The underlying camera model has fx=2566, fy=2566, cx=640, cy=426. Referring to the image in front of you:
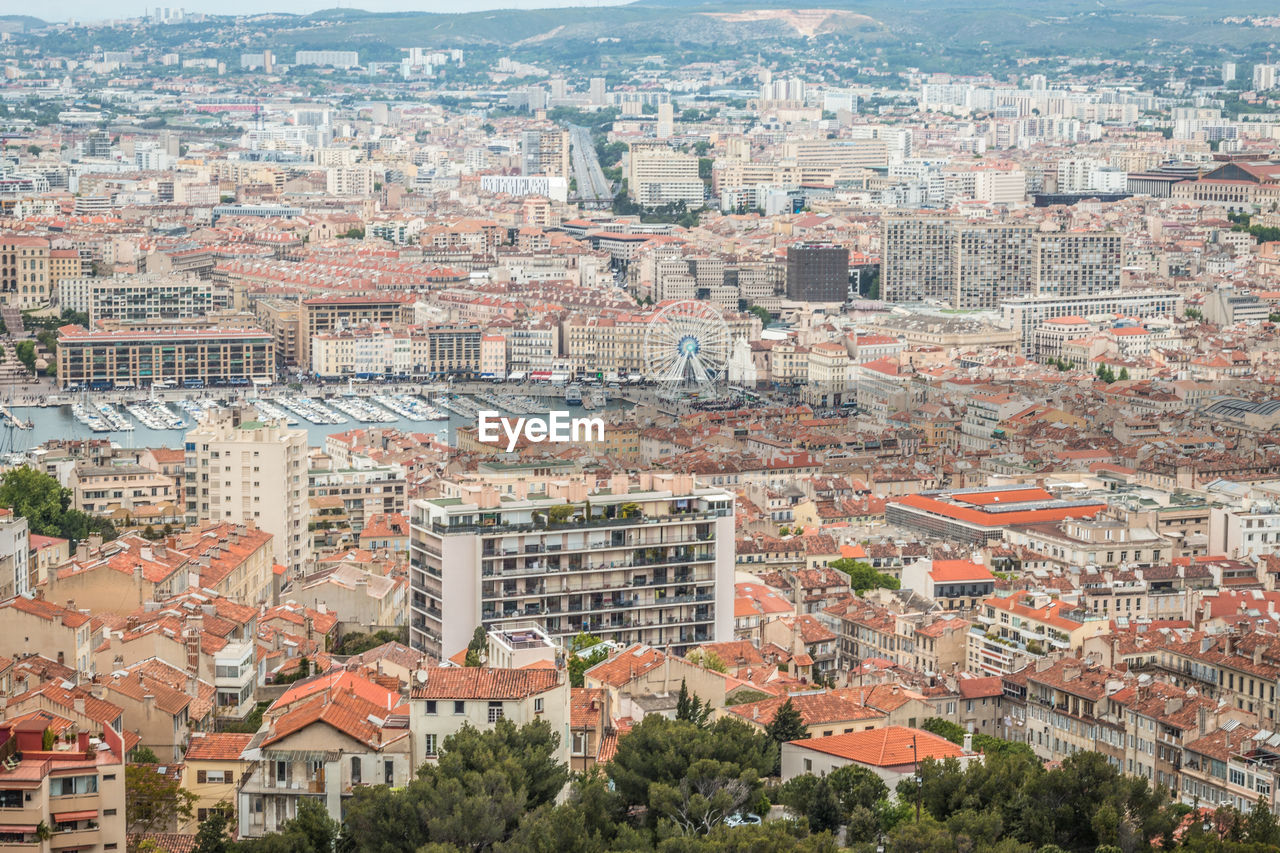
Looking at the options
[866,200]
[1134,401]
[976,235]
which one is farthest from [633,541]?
[866,200]

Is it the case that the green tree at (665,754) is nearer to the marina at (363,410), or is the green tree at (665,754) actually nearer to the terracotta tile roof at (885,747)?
the terracotta tile roof at (885,747)

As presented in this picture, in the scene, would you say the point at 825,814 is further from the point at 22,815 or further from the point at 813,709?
the point at 22,815

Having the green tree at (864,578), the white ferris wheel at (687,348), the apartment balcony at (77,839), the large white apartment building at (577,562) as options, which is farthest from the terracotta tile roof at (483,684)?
the white ferris wheel at (687,348)

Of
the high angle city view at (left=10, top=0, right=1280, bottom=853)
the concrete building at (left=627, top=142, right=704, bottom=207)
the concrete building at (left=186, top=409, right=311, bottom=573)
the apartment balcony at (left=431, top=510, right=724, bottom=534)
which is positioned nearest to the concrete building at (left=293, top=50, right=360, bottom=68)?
the high angle city view at (left=10, top=0, right=1280, bottom=853)

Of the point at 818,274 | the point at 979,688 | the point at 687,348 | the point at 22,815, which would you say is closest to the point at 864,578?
the point at 979,688

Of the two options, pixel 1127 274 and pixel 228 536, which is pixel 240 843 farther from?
pixel 1127 274
